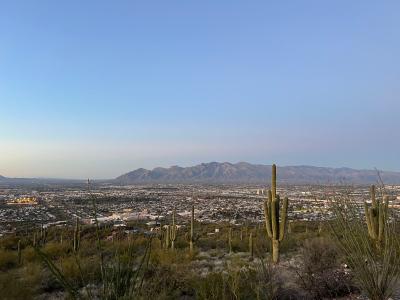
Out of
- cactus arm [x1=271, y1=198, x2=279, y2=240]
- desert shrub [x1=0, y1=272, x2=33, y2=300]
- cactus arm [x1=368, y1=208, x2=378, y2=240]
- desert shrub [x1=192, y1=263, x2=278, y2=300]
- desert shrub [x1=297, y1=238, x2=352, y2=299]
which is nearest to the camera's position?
desert shrub [x1=192, y1=263, x2=278, y2=300]

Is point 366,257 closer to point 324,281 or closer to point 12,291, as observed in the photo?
point 324,281

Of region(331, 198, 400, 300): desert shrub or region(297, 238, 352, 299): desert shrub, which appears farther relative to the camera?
region(297, 238, 352, 299): desert shrub

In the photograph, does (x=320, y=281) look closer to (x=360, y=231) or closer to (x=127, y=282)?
(x=360, y=231)

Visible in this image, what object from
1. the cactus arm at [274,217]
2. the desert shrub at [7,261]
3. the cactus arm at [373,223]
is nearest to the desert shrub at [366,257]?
the cactus arm at [373,223]

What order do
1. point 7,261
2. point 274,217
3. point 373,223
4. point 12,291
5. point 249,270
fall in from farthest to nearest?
point 7,261 < point 274,217 < point 373,223 < point 12,291 < point 249,270

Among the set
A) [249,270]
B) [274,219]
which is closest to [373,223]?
[249,270]

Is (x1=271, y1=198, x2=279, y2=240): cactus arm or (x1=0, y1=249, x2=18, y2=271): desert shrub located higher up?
(x1=271, y1=198, x2=279, y2=240): cactus arm

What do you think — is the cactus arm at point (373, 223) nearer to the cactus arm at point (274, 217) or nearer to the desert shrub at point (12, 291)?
the cactus arm at point (274, 217)

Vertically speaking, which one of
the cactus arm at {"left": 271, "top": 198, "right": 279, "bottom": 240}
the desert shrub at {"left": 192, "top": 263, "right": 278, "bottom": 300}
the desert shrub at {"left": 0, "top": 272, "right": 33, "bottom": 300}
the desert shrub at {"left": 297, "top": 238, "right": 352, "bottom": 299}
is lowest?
the desert shrub at {"left": 0, "top": 272, "right": 33, "bottom": 300}

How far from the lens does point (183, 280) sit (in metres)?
11.1

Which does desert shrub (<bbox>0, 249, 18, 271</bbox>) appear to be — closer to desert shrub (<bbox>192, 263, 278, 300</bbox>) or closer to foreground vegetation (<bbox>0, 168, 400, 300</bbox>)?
foreground vegetation (<bbox>0, 168, 400, 300</bbox>)

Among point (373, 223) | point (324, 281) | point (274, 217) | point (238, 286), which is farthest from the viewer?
point (274, 217)

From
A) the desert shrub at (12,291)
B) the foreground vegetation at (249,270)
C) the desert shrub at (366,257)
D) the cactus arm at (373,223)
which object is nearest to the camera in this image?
the foreground vegetation at (249,270)

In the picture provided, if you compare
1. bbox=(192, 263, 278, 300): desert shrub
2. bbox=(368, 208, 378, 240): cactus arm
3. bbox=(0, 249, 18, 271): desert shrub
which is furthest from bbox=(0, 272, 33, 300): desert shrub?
bbox=(368, 208, 378, 240): cactus arm
